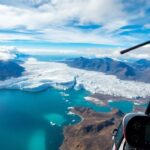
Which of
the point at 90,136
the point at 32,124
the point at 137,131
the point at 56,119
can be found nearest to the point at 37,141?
the point at 90,136

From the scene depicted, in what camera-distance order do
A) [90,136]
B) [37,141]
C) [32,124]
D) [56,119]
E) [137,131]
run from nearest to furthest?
1. [137,131]
2. [37,141]
3. [90,136]
4. [32,124]
5. [56,119]

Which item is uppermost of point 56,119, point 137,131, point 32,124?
point 137,131

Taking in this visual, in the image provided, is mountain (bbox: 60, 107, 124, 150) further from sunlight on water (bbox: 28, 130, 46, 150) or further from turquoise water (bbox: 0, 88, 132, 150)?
sunlight on water (bbox: 28, 130, 46, 150)

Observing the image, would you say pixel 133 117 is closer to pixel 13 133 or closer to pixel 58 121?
pixel 13 133

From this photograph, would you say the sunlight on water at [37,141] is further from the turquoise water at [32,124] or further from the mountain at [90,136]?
the mountain at [90,136]

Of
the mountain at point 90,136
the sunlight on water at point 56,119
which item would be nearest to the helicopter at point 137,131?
the mountain at point 90,136

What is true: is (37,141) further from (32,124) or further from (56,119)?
(56,119)

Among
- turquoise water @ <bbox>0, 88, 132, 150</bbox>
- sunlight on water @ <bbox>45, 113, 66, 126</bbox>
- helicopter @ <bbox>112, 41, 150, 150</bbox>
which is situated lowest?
sunlight on water @ <bbox>45, 113, 66, 126</bbox>

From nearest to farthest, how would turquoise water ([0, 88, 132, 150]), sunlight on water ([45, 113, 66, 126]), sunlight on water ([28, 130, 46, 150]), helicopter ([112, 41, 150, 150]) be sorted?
helicopter ([112, 41, 150, 150]) → sunlight on water ([28, 130, 46, 150]) → turquoise water ([0, 88, 132, 150]) → sunlight on water ([45, 113, 66, 126])

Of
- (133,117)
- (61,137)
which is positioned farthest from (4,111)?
(133,117)

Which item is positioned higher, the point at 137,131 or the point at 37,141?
the point at 137,131

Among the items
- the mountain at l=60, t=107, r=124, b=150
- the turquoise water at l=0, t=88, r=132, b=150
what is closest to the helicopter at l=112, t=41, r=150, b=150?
the mountain at l=60, t=107, r=124, b=150
